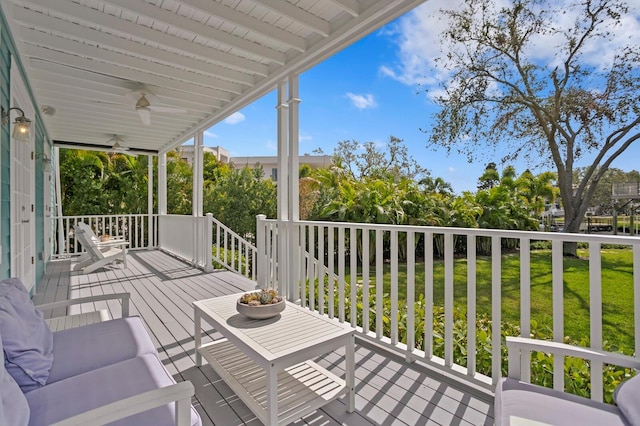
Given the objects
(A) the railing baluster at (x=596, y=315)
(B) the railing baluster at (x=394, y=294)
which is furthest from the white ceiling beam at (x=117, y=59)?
(A) the railing baluster at (x=596, y=315)

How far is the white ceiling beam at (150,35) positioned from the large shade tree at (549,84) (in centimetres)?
889

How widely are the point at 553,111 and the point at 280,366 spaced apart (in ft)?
35.2

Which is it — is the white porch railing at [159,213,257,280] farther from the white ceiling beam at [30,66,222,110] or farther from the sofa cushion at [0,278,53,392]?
the sofa cushion at [0,278,53,392]

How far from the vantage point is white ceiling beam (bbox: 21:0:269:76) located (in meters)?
2.76

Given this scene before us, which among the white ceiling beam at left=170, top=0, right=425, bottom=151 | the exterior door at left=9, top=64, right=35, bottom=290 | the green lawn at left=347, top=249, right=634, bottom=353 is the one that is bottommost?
the green lawn at left=347, top=249, right=634, bottom=353

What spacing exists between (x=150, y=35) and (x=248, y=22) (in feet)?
3.24

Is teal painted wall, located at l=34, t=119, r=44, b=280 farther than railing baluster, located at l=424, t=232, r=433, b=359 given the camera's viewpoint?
Yes

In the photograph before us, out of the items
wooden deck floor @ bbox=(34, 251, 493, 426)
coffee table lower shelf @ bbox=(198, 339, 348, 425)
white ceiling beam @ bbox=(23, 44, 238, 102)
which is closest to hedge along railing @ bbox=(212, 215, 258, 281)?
wooden deck floor @ bbox=(34, 251, 493, 426)

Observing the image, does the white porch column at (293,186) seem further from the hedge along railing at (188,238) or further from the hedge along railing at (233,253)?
the hedge along railing at (188,238)

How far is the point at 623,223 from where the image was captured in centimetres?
844

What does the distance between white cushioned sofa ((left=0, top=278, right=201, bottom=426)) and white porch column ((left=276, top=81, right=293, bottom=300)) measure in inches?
76.9

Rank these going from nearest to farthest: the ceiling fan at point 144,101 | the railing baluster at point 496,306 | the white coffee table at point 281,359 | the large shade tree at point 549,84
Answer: the white coffee table at point 281,359, the railing baluster at point 496,306, the ceiling fan at point 144,101, the large shade tree at point 549,84

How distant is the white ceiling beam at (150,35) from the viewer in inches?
109

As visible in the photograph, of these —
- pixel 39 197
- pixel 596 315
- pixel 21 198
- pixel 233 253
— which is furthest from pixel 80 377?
pixel 39 197
